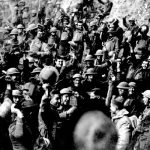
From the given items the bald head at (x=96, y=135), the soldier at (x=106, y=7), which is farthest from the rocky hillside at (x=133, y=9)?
the bald head at (x=96, y=135)

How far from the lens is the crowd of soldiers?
7992 mm

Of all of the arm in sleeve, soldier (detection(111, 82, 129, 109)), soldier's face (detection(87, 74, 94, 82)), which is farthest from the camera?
soldier's face (detection(87, 74, 94, 82))

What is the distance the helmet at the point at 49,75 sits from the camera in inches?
430

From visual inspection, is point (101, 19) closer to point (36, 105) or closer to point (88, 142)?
point (36, 105)

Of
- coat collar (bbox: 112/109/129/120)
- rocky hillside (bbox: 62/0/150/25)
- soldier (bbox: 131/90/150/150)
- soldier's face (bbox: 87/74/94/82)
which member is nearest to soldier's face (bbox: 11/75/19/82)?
soldier's face (bbox: 87/74/94/82)

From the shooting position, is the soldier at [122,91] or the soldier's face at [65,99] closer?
the soldier's face at [65,99]

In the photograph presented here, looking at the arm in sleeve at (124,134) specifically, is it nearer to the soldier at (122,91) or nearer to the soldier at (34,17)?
the soldier at (122,91)

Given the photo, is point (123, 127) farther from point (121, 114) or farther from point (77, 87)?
point (77, 87)

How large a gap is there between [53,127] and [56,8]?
10710 millimetres

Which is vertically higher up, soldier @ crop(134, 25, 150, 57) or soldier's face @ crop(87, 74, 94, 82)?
soldier @ crop(134, 25, 150, 57)

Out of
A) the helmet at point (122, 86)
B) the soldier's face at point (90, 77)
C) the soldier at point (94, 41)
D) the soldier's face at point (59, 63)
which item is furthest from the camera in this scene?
the soldier at point (94, 41)

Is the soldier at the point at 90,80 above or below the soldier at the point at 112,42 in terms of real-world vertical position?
below

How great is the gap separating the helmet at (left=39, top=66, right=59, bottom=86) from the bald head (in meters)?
2.94

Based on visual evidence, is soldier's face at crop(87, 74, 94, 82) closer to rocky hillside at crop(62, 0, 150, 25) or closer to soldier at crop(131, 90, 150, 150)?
soldier at crop(131, 90, 150, 150)
